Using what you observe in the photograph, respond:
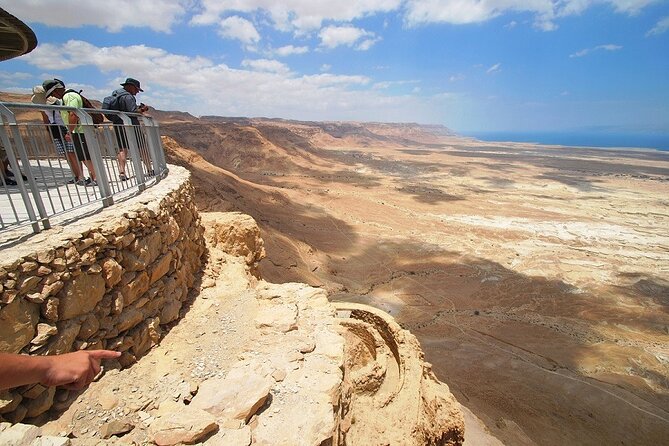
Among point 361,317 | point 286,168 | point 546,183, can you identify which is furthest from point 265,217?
point 546,183

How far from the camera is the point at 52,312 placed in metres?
2.71

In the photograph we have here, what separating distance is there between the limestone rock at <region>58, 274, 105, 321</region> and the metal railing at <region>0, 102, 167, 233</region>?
0.71 metres

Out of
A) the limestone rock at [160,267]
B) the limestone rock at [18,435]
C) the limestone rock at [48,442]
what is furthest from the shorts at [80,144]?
the limestone rock at [48,442]

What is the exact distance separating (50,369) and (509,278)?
56.8ft

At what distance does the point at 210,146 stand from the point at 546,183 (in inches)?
1728

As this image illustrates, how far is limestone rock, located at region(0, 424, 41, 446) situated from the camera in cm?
162

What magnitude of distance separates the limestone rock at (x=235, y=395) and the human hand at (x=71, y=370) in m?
1.30

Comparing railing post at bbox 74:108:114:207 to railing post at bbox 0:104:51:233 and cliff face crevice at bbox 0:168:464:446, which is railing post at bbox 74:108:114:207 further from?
railing post at bbox 0:104:51:233

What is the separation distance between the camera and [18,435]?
65.0 inches

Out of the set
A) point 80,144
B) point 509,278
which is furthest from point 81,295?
point 509,278

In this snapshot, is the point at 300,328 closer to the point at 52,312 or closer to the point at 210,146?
the point at 52,312

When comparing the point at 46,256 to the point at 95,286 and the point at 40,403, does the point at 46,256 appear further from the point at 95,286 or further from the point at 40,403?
the point at 40,403

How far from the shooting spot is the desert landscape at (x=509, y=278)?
884 centimetres

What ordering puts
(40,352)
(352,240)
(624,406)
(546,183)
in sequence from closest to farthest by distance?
(40,352)
(624,406)
(352,240)
(546,183)
